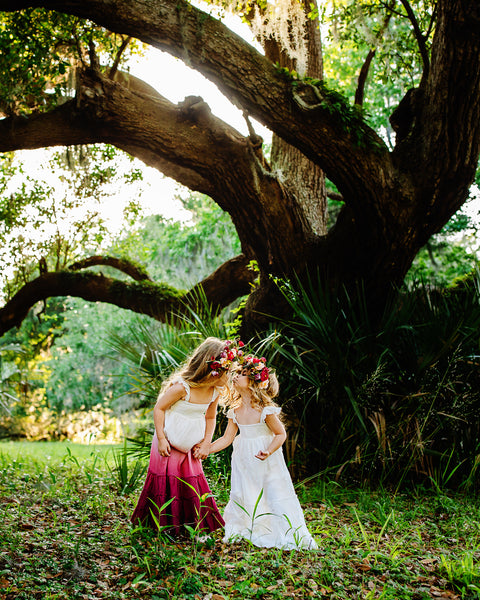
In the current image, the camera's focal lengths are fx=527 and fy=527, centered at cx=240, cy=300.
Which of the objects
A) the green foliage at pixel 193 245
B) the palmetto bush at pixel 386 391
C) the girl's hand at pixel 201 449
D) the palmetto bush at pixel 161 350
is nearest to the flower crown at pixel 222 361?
the girl's hand at pixel 201 449

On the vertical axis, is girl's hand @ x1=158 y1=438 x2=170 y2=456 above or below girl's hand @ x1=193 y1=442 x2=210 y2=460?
above

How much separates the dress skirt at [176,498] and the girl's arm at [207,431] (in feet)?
0.30

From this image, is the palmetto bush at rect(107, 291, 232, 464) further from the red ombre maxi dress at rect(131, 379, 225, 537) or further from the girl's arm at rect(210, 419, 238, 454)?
the red ombre maxi dress at rect(131, 379, 225, 537)

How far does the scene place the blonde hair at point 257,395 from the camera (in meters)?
3.63

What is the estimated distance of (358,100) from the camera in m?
6.02

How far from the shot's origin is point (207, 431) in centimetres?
373

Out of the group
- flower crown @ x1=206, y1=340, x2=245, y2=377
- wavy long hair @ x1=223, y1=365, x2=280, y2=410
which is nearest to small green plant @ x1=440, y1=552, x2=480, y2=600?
wavy long hair @ x1=223, y1=365, x2=280, y2=410

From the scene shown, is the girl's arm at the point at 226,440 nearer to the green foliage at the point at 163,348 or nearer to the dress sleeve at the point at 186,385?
the dress sleeve at the point at 186,385

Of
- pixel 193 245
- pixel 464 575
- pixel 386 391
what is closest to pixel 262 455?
pixel 464 575

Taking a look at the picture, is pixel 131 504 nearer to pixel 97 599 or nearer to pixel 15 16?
pixel 97 599

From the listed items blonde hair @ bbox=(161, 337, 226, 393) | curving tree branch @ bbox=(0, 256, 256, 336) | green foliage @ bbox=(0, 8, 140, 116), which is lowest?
blonde hair @ bbox=(161, 337, 226, 393)

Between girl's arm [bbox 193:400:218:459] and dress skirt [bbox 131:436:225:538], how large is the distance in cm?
9

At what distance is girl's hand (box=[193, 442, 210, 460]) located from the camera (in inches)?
143

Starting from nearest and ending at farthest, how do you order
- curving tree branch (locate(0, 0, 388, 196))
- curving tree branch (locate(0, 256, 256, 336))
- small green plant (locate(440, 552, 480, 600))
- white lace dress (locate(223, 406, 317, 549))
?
1. small green plant (locate(440, 552, 480, 600))
2. white lace dress (locate(223, 406, 317, 549))
3. curving tree branch (locate(0, 0, 388, 196))
4. curving tree branch (locate(0, 256, 256, 336))
